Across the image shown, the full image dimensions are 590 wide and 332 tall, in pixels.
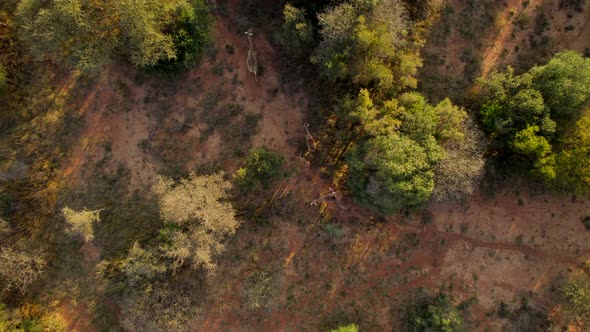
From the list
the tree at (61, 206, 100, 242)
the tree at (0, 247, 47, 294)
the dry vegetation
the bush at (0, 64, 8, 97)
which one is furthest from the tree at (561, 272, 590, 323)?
the bush at (0, 64, 8, 97)

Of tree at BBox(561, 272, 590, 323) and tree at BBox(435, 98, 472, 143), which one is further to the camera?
tree at BBox(561, 272, 590, 323)

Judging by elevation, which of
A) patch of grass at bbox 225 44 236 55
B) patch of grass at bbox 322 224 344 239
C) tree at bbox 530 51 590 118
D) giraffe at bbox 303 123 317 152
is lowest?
patch of grass at bbox 322 224 344 239

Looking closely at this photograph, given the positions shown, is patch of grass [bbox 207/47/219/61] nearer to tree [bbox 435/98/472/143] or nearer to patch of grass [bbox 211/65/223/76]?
patch of grass [bbox 211/65/223/76]

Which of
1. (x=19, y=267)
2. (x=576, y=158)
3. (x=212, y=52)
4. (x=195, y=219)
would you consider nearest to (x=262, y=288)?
(x=195, y=219)

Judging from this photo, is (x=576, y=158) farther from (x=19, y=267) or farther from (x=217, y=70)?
(x=19, y=267)

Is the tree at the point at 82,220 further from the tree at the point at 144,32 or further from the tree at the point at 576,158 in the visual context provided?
the tree at the point at 576,158

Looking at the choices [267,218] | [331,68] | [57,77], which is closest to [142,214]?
[267,218]

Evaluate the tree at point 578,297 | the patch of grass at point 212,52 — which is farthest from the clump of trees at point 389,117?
the tree at point 578,297
